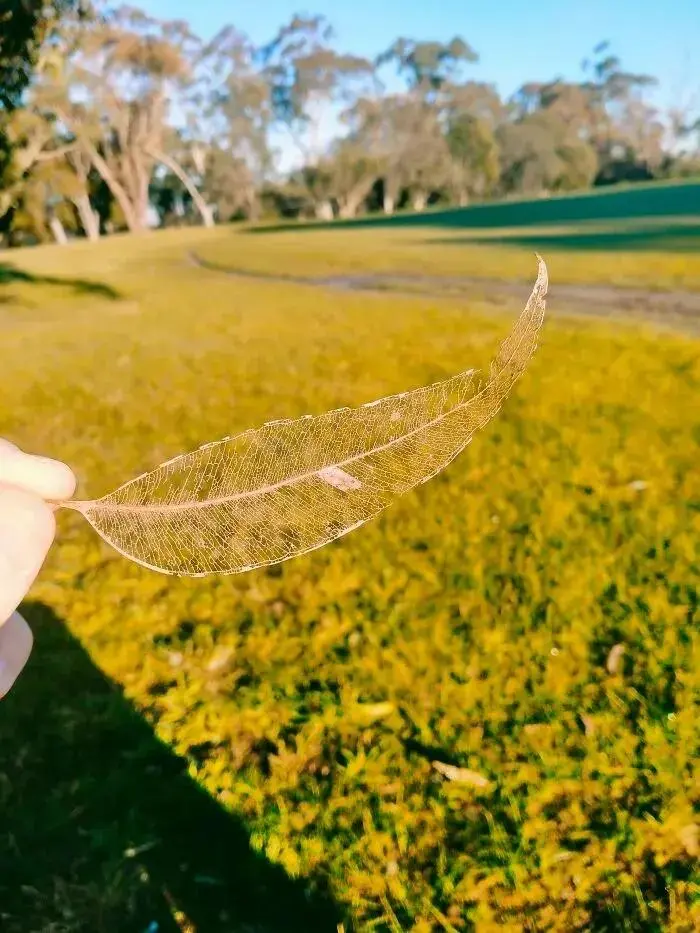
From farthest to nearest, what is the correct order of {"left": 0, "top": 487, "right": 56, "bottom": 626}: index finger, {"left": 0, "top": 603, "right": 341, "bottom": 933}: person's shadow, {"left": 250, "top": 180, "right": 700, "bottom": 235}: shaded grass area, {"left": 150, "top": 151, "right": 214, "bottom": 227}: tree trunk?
{"left": 150, "top": 151, "right": 214, "bottom": 227}: tree trunk < {"left": 250, "top": 180, "right": 700, "bottom": 235}: shaded grass area < {"left": 0, "top": 603, "right": 341, "bottom": 933}: person's shadow < {"left": 0, "top": 487, "right": 56, "bottom": 626}: index finger

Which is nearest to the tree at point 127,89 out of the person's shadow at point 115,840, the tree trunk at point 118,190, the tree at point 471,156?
the tree trunk at point 118,190

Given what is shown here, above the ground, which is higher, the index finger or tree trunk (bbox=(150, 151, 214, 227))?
tree trunk (bbox=(150, 151, 214, 227))

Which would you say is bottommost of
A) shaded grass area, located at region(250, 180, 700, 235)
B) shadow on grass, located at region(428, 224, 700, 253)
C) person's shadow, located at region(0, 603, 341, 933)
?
person's shadow, located at region(0, 603, 341, 933)

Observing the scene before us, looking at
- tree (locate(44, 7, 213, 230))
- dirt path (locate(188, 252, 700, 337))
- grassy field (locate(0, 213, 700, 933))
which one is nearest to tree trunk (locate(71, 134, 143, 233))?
tree (locate(44, 7, 213, 230))

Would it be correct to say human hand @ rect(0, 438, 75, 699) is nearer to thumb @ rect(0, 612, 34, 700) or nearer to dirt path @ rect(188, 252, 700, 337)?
thumb @ rect(0, 612, 34, 700)

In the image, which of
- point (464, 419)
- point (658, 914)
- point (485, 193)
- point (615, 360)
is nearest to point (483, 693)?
point (658, 914)

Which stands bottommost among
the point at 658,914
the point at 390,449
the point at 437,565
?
the point at 658,914

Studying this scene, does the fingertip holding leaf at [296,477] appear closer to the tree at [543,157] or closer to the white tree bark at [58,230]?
the white tree bark at [58,230]

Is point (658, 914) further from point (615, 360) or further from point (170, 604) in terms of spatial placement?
point (615, 360)
